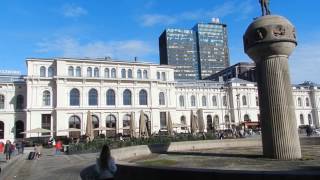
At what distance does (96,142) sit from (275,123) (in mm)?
24174

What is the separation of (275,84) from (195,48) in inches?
7087

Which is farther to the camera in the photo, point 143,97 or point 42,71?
point 143,97

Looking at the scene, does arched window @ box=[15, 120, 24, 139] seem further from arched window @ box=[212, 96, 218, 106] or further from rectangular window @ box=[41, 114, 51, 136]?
arched window @ box=[212, 96, 218, 106]

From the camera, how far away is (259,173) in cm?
739

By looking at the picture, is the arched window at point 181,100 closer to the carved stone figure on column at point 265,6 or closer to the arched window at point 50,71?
the arched window at point 50,71

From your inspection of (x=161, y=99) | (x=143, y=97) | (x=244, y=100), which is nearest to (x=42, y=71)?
(x=143, y=97)

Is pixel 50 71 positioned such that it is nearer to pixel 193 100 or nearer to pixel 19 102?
pixel 19 102

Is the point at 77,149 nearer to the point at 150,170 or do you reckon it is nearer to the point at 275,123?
the point at 275,123

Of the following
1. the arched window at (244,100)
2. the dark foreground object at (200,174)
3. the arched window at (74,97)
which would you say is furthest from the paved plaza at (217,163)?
the arched window at (244,100)

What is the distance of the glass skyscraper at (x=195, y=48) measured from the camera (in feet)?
626

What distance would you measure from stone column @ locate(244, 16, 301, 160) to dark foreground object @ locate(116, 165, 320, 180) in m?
6.38

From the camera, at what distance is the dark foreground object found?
707 cm

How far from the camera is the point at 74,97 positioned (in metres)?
68.8

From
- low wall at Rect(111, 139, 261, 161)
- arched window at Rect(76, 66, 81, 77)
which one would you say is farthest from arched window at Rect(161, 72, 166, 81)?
low wall at Rect(111, 139, 261, 161)
